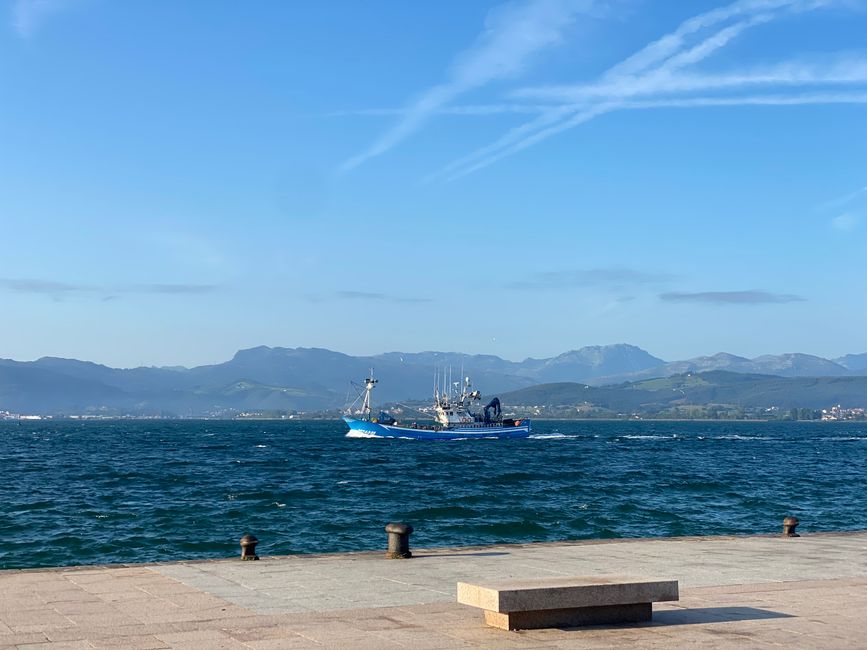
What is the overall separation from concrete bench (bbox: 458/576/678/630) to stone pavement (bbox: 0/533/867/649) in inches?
7.8

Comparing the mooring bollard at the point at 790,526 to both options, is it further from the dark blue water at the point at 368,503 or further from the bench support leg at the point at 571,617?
the dark blue water at the point at 368,503

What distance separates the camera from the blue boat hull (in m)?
164

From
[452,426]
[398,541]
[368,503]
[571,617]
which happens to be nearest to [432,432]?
[452,426]

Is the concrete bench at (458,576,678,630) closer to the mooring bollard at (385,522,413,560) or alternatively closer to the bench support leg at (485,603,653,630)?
the bench support leg at (485,603,653,630)

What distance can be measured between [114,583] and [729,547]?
12028 mm

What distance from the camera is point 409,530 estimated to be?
1891 centimetres

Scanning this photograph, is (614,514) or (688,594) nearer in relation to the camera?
(688,594)

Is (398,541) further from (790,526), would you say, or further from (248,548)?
(790,526)

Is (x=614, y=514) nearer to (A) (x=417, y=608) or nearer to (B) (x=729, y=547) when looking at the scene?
(B) (x=729, y=547)

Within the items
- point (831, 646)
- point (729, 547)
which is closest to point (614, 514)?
point (729, 547)

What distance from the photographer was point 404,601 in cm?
1404

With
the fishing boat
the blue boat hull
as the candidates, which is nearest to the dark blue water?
the blue boat hull

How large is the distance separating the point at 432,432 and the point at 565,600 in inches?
5975

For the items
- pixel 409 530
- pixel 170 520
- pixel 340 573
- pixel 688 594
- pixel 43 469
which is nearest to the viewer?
pixel 688 594
